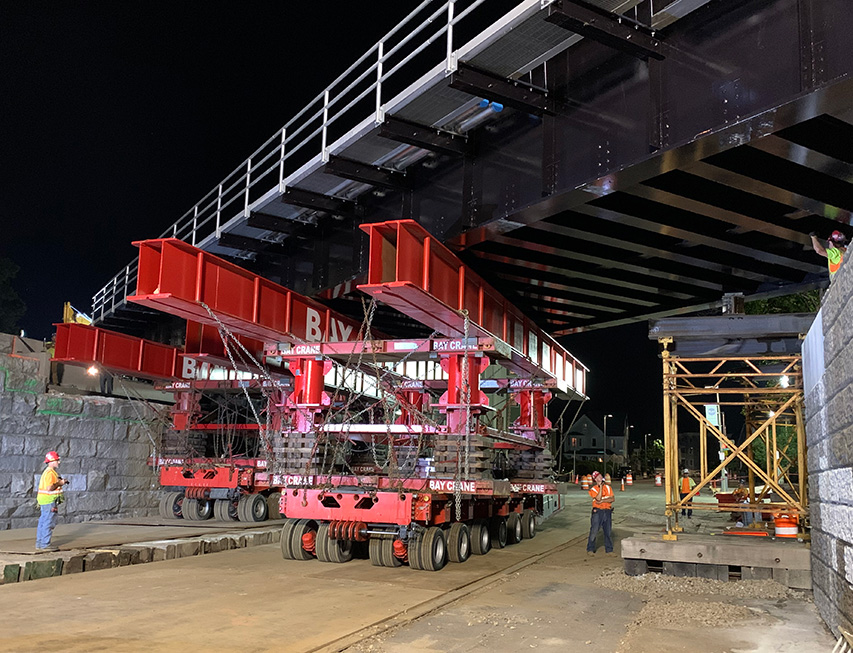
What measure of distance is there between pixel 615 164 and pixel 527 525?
1201cm

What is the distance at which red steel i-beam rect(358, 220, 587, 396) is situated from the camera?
11188 mm

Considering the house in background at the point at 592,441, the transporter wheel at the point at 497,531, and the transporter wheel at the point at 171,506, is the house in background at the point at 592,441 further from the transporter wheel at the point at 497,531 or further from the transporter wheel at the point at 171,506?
the transporter wheel at the point at 497,531

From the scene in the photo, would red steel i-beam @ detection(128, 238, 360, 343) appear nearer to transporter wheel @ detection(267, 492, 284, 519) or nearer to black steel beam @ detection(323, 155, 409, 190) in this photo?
black steel beam @ detection(323, 155, 409, 190)

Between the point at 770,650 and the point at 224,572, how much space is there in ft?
26.2

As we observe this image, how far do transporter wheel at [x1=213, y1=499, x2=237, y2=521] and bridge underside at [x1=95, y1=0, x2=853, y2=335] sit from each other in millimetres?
6323

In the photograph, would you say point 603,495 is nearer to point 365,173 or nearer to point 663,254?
point 663,254

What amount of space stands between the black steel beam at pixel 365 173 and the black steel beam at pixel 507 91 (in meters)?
3.48

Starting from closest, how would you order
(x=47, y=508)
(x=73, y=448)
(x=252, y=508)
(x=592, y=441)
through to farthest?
(x=47, y=508), (x=73, y=448), (x=252, y=508), (x=592, y=441)

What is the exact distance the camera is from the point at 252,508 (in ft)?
61.8

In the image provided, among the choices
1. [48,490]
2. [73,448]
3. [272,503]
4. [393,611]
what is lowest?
[393,611]

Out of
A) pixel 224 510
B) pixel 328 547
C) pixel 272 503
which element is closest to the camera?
pixel 328 547

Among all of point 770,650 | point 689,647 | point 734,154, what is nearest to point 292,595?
point 689,647

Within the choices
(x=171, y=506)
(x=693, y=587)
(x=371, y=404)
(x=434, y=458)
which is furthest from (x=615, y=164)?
(x=171, y=506)

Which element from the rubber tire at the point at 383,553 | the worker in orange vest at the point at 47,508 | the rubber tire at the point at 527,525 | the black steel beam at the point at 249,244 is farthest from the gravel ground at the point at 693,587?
the black steel beam at the point at 249,244
